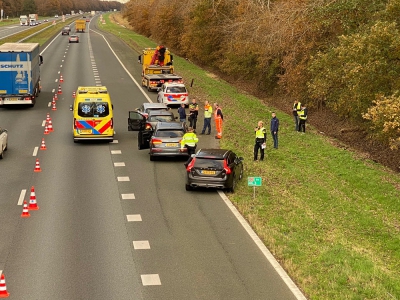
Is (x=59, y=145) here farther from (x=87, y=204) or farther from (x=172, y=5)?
(x=172, y=5)

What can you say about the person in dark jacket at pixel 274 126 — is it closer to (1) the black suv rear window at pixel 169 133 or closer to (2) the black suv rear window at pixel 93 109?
(1) the black suv rear window at pixel 169 133

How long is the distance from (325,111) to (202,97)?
814cm

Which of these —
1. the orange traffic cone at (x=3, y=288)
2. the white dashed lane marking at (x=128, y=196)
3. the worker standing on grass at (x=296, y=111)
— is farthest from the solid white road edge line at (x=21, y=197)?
the worker standing on grass at (x=296, y=111)

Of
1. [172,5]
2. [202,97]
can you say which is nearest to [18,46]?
[202,97]

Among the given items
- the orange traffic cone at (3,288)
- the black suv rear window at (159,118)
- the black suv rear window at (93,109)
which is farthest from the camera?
the black suv rear window at (159,118)

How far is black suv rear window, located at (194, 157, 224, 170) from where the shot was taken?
22.2 m

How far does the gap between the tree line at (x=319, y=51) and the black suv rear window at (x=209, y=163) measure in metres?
6.30

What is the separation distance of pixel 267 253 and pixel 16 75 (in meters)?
26.1

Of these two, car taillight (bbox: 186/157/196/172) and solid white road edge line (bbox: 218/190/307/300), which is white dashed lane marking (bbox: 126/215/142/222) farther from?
car taillight (bbox: 186/157/196/172)

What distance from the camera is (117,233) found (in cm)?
1814

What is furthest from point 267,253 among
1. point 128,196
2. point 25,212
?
point 25,212

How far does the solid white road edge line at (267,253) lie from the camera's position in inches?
562

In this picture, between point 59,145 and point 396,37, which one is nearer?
point 396,37

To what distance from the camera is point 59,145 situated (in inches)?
1198
